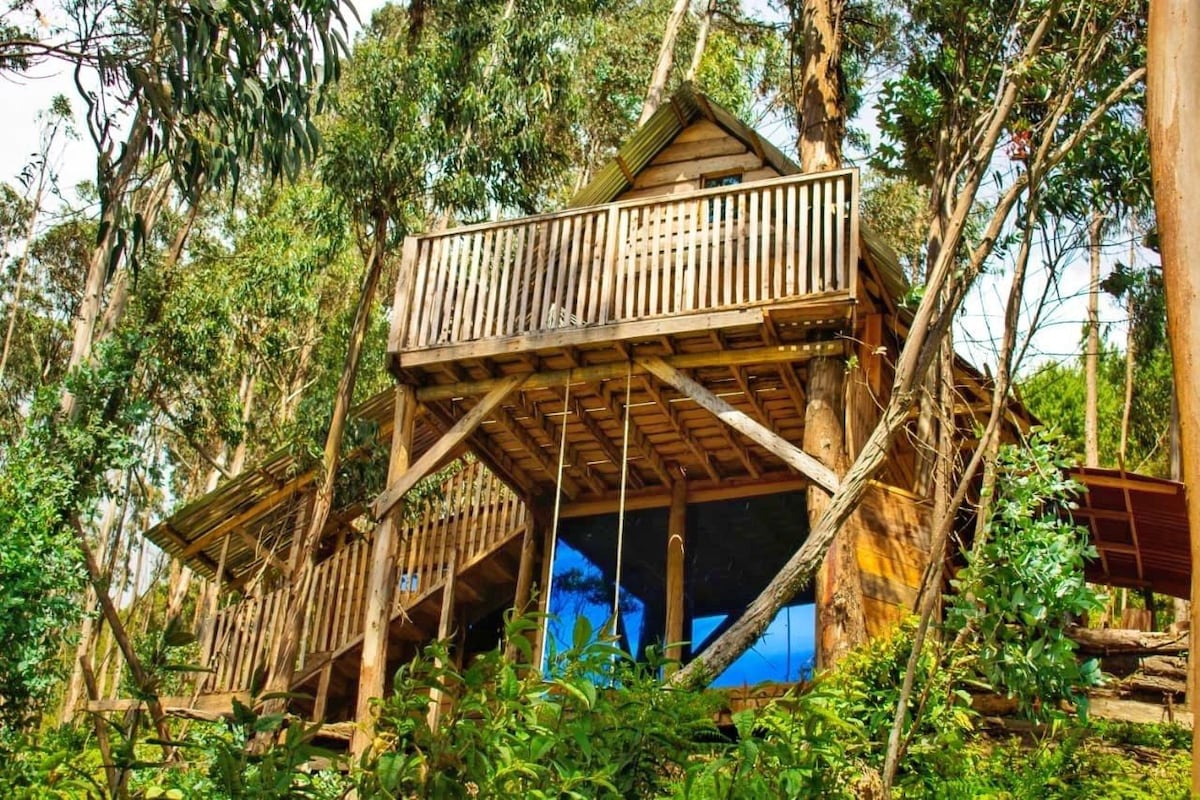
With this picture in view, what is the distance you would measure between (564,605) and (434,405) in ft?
8.34

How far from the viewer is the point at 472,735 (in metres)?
2.73

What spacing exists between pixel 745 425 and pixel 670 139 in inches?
172

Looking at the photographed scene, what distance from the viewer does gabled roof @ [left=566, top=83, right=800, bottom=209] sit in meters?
12.2

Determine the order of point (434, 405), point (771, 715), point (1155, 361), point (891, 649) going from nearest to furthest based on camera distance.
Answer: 1. point (771, 715)
2. point (891, 649)
3. point (434, 405)
4. point (1155, 361)

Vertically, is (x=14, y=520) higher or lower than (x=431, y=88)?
lower

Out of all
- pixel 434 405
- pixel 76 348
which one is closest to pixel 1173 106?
pixel 434 405

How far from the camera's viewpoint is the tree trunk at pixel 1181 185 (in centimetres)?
493

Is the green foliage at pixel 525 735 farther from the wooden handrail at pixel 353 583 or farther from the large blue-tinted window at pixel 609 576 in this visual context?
the wooden handrail at pixel 353 583

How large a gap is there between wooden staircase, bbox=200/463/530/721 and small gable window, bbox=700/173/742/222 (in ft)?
12.7

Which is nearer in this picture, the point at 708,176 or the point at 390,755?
the point at 390,755

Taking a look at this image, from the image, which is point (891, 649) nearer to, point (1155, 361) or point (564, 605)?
point (564, 605)

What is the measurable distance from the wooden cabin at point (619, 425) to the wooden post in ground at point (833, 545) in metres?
0.06

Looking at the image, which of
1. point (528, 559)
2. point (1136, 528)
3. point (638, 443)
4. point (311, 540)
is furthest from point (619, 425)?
point (1136, 528)

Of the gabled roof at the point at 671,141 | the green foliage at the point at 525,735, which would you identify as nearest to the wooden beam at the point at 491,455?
the gabled roof at the point at 671,141
